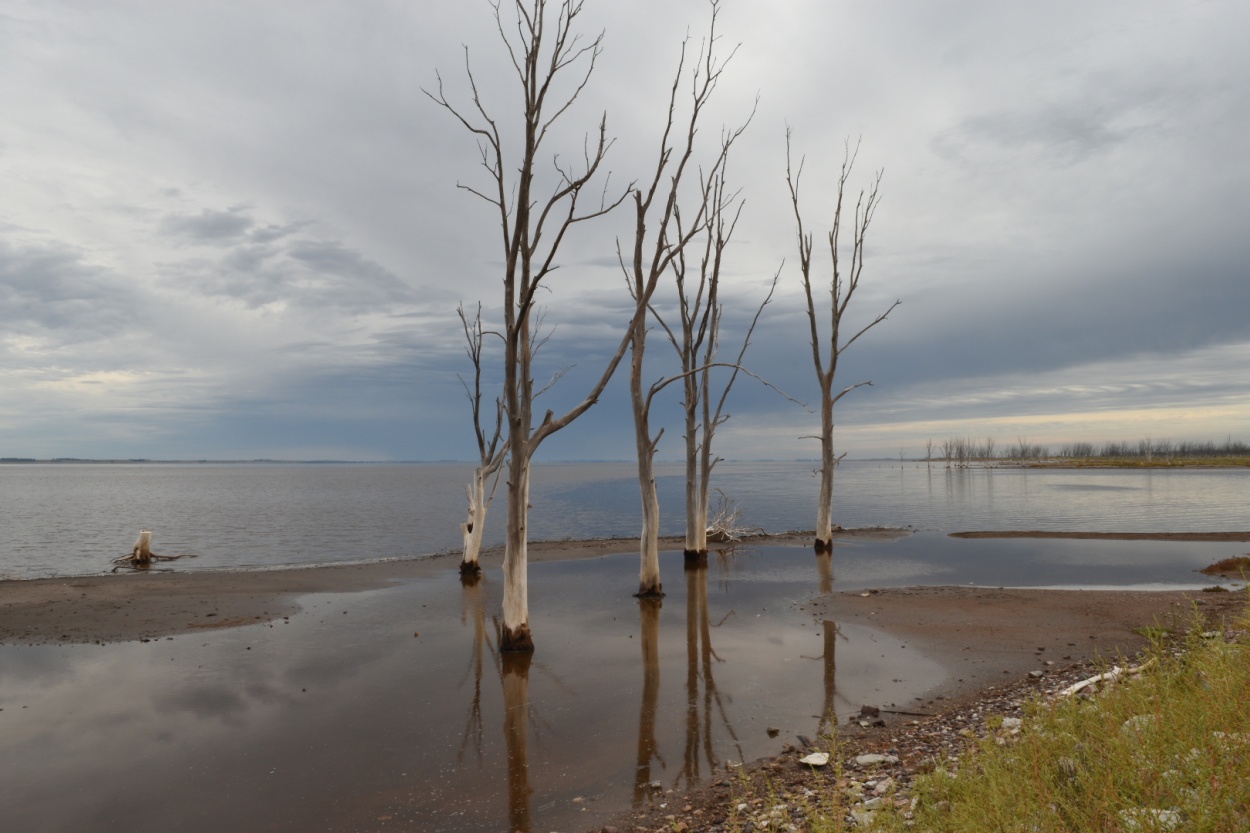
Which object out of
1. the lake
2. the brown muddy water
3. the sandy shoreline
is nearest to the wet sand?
the sandy shoreline

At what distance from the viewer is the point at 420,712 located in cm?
792

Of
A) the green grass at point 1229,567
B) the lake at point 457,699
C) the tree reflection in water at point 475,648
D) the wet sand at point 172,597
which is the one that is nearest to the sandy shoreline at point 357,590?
the wet sand at point 172,597

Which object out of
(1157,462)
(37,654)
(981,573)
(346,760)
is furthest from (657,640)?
(1157,462)

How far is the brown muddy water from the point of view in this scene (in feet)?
18.9

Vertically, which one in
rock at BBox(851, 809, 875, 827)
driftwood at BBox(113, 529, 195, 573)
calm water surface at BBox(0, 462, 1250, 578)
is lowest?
calm water surface at BBox(0, 462, 1250, 578)

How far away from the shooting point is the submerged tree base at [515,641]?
10.3 meters

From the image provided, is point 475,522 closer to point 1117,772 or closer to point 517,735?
point 517,735

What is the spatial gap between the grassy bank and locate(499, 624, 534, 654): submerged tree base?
6087 mm

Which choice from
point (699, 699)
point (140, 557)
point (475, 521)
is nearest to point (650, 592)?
point (475, 521)

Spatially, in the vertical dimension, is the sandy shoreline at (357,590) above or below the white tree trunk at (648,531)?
below

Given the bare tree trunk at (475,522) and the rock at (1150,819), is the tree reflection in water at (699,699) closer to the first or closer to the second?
the rock at (1150,819)

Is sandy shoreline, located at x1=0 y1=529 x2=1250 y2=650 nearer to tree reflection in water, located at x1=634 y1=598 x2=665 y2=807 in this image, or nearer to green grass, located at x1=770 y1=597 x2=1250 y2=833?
tree reflection in water, located at x1=634 y1=598 x2=665 y2=807

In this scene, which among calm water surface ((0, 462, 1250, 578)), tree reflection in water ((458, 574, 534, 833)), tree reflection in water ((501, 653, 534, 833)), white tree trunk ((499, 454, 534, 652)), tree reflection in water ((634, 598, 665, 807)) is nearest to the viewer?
tree reflection in water ((501, 653, 534, 833))

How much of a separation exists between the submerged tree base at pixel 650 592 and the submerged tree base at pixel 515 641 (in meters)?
4.59
